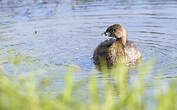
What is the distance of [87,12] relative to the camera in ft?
43.3

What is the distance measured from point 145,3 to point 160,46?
4491 millimetres

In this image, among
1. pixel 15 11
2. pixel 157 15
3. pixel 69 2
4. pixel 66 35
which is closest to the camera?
pixel 66 35

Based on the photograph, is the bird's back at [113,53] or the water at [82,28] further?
the water at [82,28]

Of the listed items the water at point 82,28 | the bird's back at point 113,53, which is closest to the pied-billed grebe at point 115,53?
the bird's back at point 113,53

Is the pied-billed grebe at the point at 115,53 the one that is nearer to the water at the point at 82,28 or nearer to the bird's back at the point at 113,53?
the bird's back at the point at 113,53

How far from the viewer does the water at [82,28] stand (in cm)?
922

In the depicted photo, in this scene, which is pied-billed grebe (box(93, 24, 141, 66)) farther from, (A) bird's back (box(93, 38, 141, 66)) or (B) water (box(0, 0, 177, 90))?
(B) water (box(0, 0, 177, 90))

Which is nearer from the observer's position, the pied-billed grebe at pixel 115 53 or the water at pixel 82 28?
the pied-billed grebe at pixel 115 53

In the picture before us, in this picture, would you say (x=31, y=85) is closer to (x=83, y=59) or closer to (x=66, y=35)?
(x=83, y=59)

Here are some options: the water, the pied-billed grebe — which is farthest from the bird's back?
the water

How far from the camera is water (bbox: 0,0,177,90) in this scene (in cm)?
922

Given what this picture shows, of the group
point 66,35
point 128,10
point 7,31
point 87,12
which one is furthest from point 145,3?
point 7,31

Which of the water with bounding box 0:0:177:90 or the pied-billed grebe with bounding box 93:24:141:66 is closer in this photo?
the pied-billed grebe with bounding box 93:24:141:66

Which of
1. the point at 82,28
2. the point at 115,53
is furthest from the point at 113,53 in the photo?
the point at 82,28
